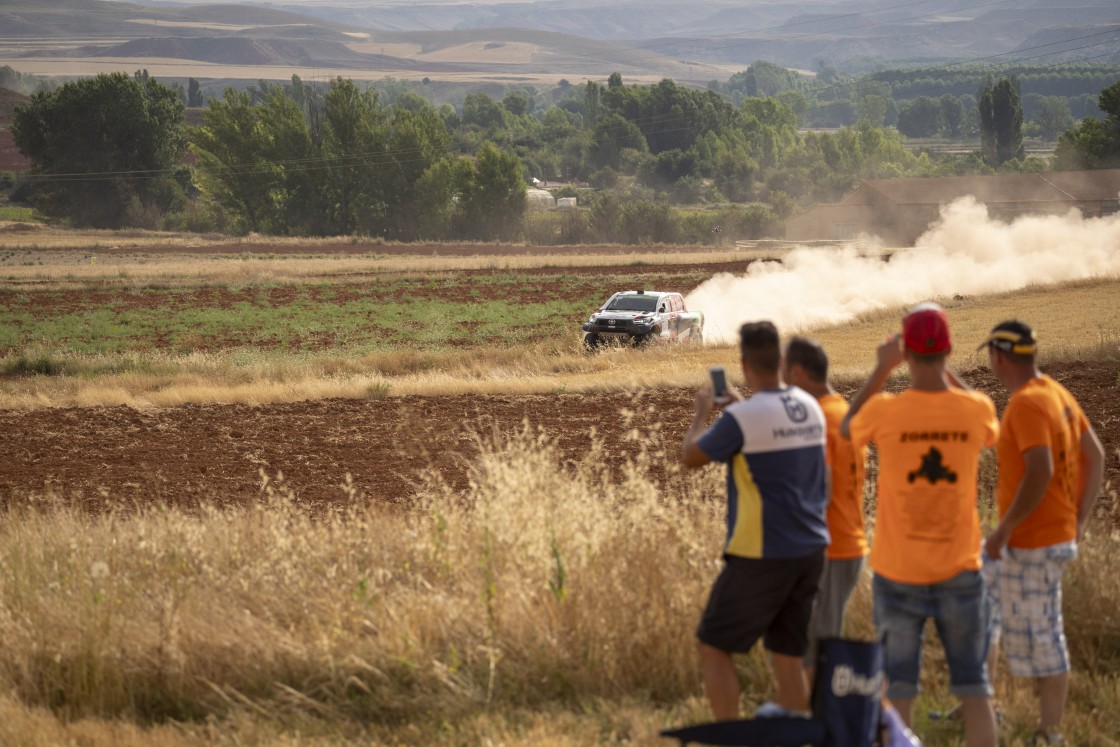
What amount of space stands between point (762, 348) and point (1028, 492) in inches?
55.7

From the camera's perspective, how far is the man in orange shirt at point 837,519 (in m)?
5.98

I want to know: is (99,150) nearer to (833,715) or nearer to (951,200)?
(951,200)

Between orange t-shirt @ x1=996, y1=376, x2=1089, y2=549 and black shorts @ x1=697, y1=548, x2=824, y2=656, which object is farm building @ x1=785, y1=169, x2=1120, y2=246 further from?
black shorts @ x1=697, y1=548, x2=824, y2=656

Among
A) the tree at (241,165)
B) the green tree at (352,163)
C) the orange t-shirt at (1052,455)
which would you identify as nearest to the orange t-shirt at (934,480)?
the orange t-shirt at (1052,455)

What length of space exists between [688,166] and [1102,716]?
533 feet

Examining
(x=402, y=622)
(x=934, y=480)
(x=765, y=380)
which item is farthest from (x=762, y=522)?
(x=402, y=622)

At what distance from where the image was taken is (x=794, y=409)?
5.52m

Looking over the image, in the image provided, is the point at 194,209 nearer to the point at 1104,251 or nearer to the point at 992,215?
the point at 992,215

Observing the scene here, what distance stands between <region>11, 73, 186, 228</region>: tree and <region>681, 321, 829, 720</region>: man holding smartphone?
4314 inches

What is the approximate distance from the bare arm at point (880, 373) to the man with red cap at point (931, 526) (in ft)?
0.89

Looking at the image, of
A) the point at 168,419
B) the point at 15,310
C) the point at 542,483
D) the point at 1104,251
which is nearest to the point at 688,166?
the point at 1104,251

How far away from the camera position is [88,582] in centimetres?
757

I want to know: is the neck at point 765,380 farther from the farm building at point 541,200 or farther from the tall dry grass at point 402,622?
the farm building at point 541,200

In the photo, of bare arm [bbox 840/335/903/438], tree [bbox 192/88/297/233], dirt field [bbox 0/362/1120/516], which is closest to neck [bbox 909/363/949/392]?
bare arm [bbox 840/335/903/438]
